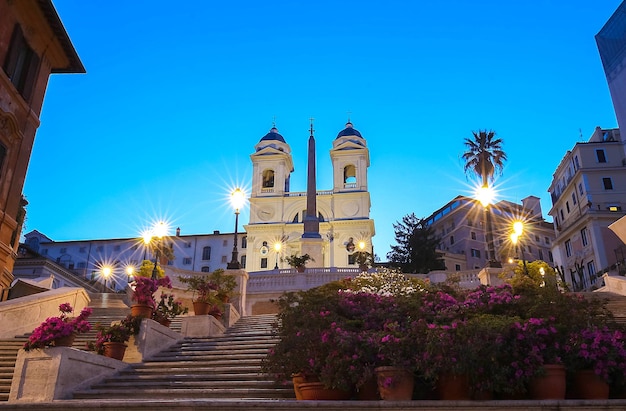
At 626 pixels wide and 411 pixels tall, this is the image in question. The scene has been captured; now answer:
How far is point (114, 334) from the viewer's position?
12.6 meters

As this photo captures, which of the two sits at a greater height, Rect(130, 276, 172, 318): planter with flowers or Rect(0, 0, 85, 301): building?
Rect(0, 0, 85, 301): building

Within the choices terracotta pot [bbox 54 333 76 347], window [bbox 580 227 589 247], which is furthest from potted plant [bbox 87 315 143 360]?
window [bbox 580 227 589 247]

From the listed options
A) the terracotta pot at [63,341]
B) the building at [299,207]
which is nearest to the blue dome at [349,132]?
the building at [299,207]

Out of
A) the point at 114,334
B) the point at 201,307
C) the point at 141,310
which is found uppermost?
the point at 201,307

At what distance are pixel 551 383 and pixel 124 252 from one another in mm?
90308

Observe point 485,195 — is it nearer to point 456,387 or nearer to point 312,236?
point 456,387

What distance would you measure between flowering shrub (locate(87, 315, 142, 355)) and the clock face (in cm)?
6497

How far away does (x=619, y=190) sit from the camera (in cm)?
5131

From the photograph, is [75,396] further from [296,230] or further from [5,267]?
[296,230]

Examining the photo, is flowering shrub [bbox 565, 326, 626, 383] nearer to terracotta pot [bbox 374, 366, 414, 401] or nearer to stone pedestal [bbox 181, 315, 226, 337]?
terracotta pot [bbox 374, 366, 414, 401]

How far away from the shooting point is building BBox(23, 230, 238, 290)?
8838 centimetres

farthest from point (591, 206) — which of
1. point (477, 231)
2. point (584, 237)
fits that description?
point (477, 231)

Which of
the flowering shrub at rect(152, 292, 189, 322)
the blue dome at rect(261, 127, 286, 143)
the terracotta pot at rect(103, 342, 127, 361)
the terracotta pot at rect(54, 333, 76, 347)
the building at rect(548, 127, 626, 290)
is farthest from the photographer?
the blue dome at rect(261, 127, 286, 143)

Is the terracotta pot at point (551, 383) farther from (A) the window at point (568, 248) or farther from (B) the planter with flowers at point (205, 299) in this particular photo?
(A) the window at point (568, 248)
